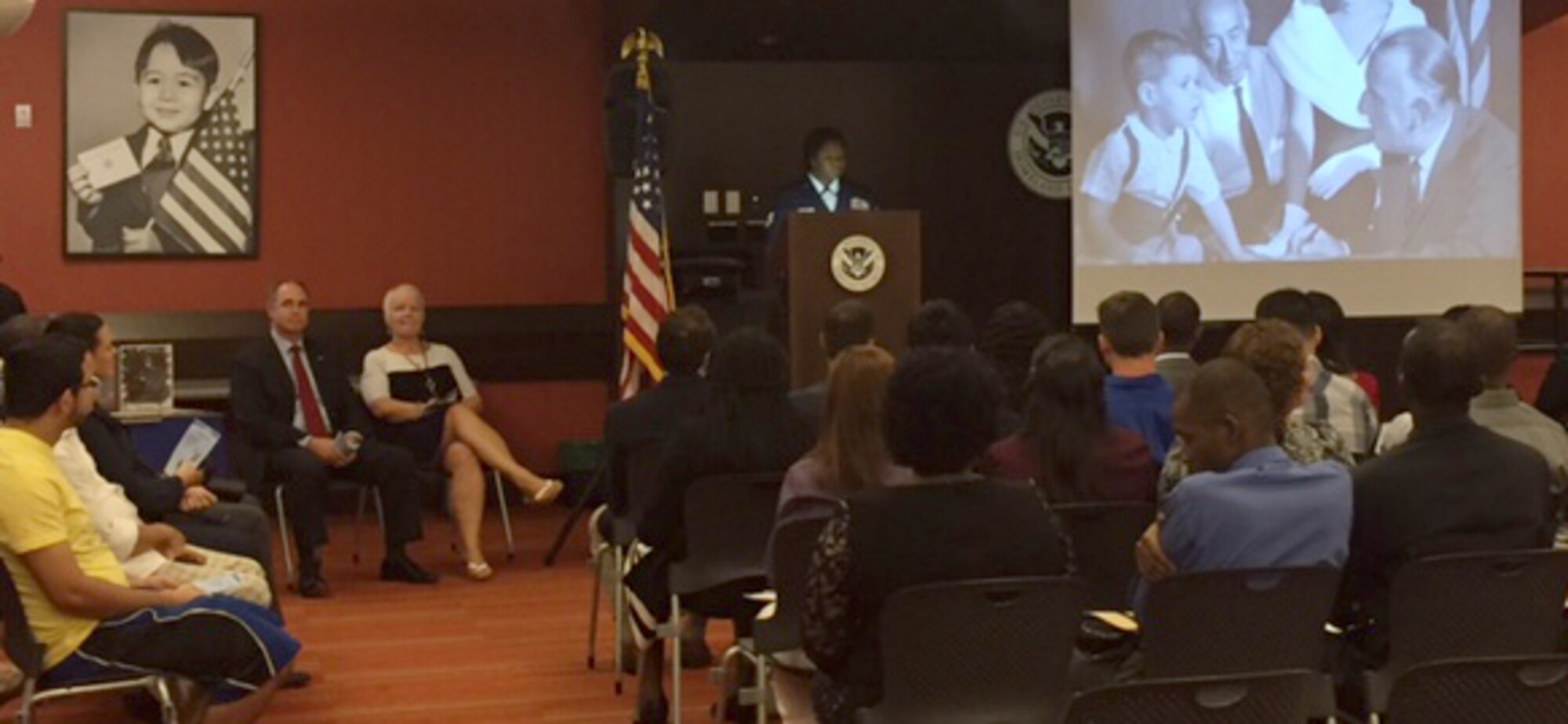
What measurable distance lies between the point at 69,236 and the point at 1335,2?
6.69 meters

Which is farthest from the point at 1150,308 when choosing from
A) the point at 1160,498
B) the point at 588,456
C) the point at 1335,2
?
the point at 1335,2

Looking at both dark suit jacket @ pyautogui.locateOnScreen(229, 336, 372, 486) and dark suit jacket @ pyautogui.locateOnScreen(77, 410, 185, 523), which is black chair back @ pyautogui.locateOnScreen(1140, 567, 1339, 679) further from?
dark suit jacket @ pyautogui.locateOnScreen(229, 336, 372, 486)

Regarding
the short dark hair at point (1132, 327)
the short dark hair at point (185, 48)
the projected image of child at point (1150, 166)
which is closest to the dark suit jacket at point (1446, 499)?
the short dark hair at point (1132, 327)

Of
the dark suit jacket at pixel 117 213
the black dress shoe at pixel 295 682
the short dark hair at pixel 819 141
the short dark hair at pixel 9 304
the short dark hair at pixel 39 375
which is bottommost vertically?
the black dress shoe at pixel 295 682

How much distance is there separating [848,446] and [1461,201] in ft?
24.4

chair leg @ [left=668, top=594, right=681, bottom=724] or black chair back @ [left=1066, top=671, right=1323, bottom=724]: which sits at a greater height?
black chair back @ [left=1066, top=671, right=1323, bottom=724]

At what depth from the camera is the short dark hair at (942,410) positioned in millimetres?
3381

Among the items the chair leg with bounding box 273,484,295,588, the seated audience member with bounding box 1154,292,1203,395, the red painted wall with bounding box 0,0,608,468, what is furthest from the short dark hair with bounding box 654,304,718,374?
the red painted wall with bounding box 0,0,608,468

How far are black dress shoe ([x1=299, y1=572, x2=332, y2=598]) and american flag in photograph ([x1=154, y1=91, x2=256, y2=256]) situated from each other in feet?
8.64

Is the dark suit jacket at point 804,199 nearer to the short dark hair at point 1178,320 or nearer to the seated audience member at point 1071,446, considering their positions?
the short dark hair at point 1178,320

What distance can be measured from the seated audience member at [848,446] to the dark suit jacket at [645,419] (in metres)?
1.24

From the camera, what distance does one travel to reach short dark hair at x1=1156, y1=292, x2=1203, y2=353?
598cm

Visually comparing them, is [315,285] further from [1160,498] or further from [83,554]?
[1160,498]

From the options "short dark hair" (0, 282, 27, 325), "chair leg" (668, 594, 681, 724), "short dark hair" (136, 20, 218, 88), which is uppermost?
"short dark hair" (136, 20, 218, 88)
